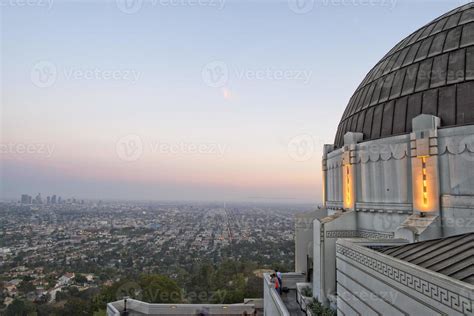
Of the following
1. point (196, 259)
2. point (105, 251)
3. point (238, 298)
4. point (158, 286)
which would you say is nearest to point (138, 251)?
point (105, 251)

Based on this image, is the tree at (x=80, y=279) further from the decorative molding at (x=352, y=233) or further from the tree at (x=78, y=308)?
the decorative molding at (x=352, y=233)

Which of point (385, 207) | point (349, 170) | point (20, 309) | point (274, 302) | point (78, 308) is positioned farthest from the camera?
point (20, 309)

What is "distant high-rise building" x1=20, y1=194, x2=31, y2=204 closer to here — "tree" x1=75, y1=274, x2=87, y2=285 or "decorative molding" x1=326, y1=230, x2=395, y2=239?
"tree" x1=75, y1=274, x2=87, y2=285

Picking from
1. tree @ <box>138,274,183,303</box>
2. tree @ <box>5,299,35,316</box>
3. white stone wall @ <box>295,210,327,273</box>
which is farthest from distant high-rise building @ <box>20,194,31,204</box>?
white stone wall @ <box>295,210,327,273</box>

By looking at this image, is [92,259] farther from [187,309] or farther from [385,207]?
[385,207]

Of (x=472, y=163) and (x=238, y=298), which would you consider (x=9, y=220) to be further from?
(x=472, y=163)

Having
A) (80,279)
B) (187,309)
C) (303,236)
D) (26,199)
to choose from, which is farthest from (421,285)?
(26,199)
